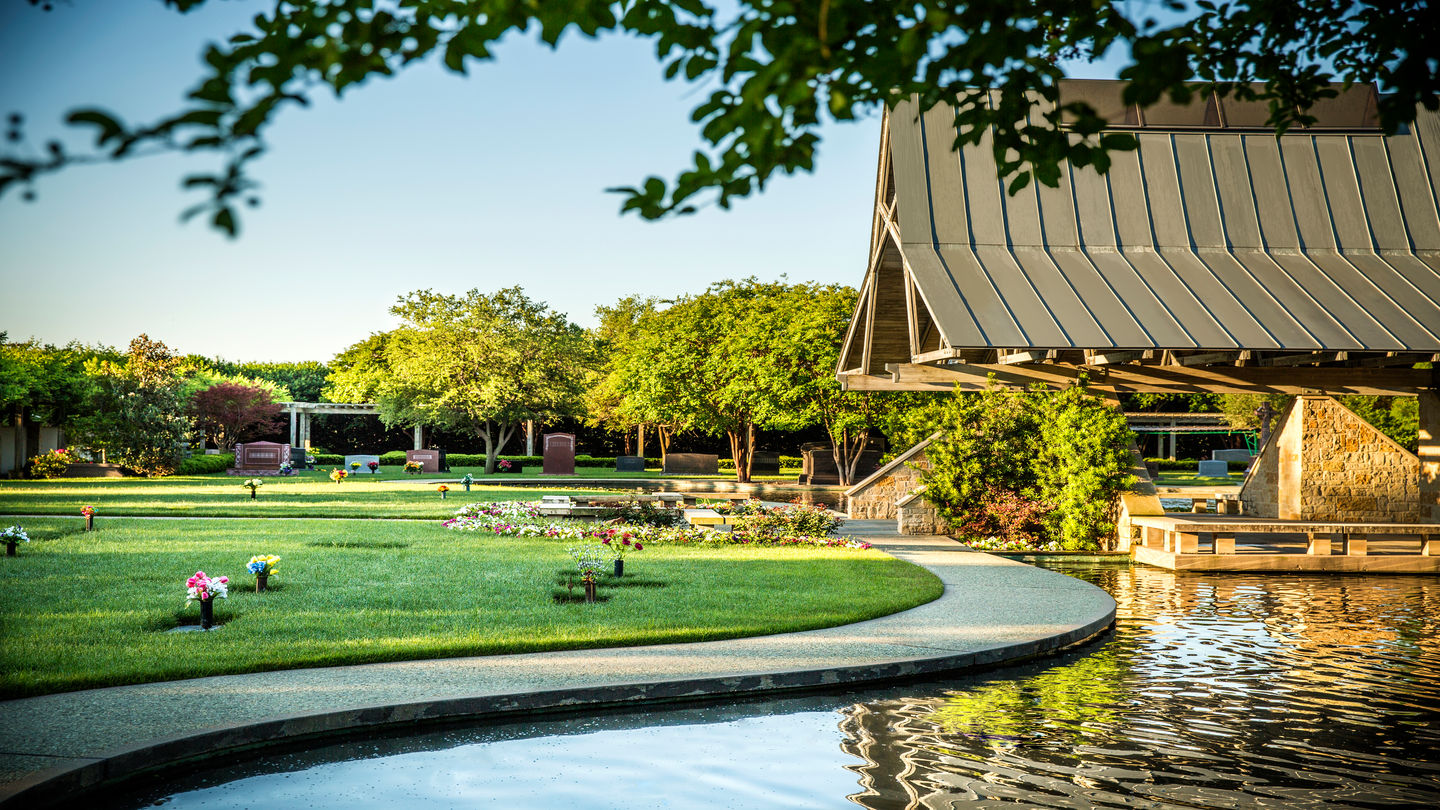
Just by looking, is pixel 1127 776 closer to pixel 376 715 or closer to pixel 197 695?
pixel 376 715

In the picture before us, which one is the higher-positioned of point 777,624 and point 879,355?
point 879,355

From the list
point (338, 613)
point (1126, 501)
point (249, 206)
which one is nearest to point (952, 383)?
point (1126, 501)

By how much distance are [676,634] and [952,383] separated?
12.4 meters

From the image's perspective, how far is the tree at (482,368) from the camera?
140ft

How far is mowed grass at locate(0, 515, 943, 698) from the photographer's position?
311 inches

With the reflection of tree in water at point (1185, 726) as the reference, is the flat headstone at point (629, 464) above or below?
above

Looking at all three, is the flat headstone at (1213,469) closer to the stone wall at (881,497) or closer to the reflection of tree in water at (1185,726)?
the stone wall at (881,497)

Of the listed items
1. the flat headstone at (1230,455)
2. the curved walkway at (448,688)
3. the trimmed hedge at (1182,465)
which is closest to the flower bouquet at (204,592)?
the curved walkway at (448,688)

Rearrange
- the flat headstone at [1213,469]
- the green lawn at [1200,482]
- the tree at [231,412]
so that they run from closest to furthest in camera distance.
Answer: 1. the green lawn at [1200,482]
2. the tree at [231,412]
3. the flat headstone at [1213,469]

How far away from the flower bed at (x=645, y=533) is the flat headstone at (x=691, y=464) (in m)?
26.1

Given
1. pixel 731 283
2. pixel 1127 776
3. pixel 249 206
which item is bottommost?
pixel 1127 776

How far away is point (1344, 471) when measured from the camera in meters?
17.0

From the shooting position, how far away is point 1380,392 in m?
17.1

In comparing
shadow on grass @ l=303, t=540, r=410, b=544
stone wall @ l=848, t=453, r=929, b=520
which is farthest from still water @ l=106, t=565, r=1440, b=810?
stone wall @ l=848, t=453, r=929, b=520
